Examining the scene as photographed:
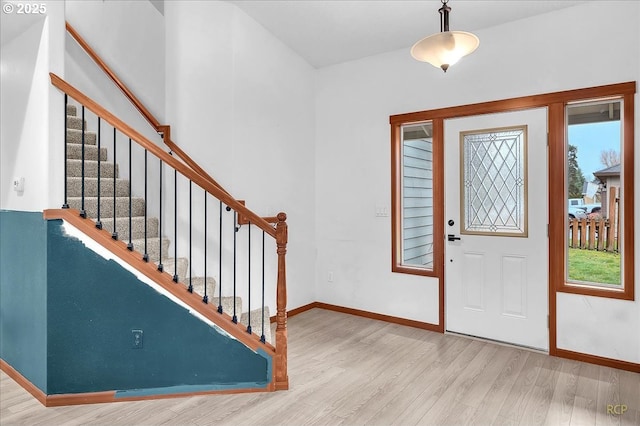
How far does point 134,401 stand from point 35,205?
1.51 metres

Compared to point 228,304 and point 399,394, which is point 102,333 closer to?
point 228,304

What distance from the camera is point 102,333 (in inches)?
103

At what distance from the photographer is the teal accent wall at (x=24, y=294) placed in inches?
102

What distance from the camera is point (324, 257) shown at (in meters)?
4.88

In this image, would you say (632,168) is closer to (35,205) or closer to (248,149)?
(248,149)

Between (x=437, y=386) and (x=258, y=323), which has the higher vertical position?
(x=258, y=323)

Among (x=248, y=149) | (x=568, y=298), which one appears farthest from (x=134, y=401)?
(x=568, y=298)

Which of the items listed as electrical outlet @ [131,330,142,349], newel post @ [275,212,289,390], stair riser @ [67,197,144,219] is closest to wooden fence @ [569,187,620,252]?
newel post @ [275,212,289,390]

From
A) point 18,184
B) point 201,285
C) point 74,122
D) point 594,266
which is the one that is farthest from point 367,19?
point 18,184

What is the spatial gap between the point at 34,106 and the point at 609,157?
4450mm

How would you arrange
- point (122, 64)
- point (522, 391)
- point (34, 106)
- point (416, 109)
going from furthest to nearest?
1. point (122, 64)
2. point (416, 109)
3. point (522, 391)
4. point (34, 106)

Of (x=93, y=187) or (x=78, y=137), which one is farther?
(x=78, y=137)

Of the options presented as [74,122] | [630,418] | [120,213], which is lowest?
[630,418]
